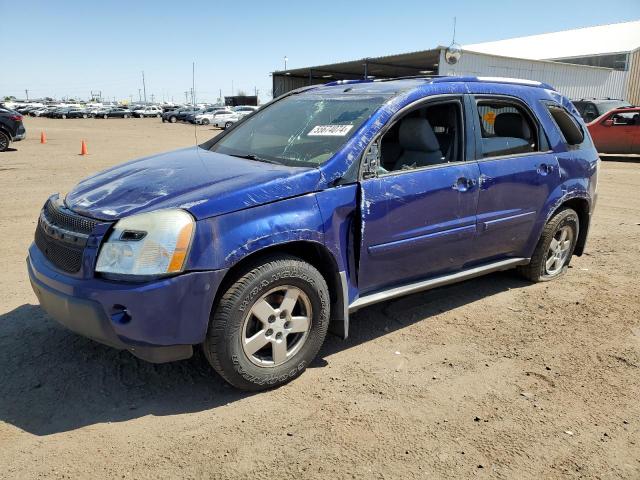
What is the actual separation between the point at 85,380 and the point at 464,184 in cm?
286

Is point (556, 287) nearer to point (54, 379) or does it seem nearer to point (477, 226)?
point (477, 226)

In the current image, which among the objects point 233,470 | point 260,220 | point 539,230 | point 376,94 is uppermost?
point 376,94

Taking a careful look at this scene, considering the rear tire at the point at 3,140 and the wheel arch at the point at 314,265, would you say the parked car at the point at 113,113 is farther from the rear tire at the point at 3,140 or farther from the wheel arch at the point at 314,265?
the wheel arch at the point at 314,265

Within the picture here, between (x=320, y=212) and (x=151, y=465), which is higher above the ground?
(x=320, y=212)

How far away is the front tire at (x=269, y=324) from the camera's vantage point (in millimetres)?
2814

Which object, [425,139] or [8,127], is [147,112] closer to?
[8,127]

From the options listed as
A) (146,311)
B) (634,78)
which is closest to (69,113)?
(634,78)

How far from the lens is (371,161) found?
340cm

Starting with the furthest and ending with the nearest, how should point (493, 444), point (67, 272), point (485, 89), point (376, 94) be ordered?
1. point (485, 89)
2. point (376, 94)
3. point (67, 272)
4. point (493, 444)

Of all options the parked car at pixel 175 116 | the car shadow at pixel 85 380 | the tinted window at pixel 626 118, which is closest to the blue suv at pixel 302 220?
the car shadow at pixel 85 380

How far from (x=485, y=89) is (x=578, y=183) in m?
1.43

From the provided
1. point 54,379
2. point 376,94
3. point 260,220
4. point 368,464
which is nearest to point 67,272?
point 54,379

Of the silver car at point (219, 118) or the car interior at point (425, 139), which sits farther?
the silver car at point (219, 118)

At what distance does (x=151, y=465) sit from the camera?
2449 millimetres
